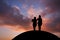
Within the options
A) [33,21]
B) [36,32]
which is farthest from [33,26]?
[36,32]

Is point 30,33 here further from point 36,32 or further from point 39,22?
point 39,22

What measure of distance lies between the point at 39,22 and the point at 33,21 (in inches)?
40.7

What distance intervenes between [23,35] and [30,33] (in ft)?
3.56

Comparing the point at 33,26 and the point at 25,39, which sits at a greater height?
the point at 33,26

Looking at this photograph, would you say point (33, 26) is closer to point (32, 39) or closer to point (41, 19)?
point (41, 19)

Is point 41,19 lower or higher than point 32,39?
higher

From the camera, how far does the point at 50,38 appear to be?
19625 mm

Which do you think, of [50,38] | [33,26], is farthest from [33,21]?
[50,38]

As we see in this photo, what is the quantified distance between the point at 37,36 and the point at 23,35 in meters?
2.09

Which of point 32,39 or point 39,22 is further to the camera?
point 39,22

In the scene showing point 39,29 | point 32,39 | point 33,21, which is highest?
point 33,21

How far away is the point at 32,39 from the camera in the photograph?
1961 cm

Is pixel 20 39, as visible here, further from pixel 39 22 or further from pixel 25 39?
pixel 39 22

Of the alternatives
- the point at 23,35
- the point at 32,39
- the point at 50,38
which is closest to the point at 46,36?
the point at 50,38
